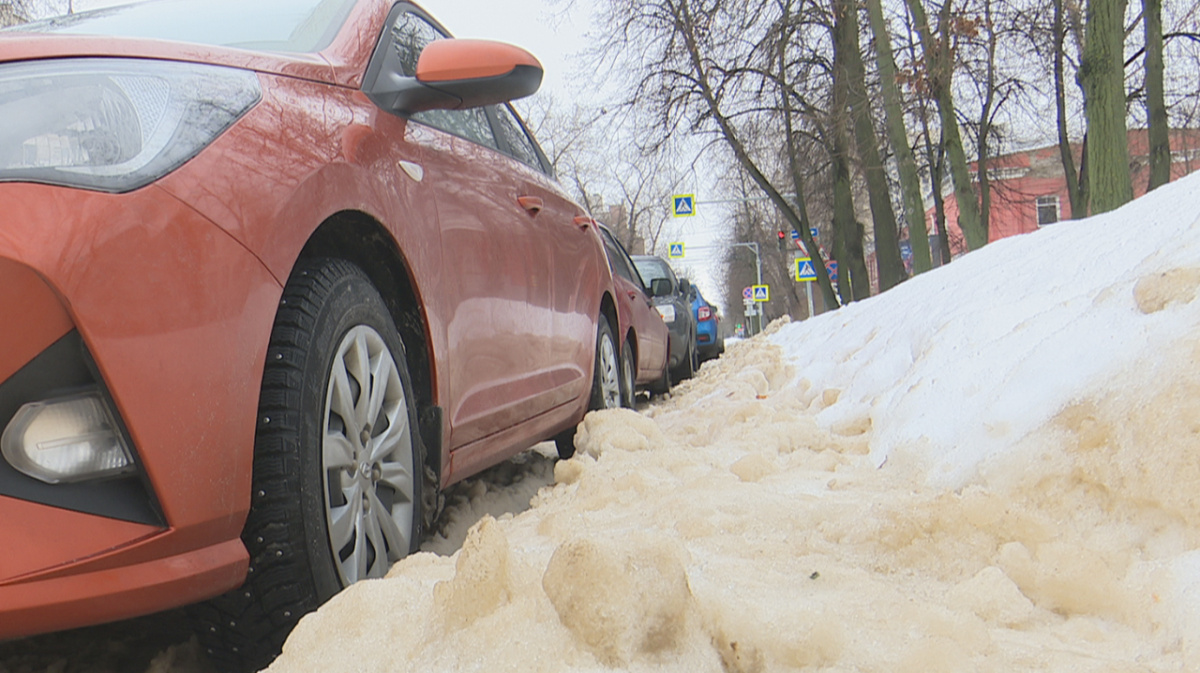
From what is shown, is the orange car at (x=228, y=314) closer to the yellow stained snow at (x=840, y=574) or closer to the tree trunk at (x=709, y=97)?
the yellow stained snow at (x=840, y=574)

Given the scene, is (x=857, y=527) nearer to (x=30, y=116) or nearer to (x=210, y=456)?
(x=210, y=456)

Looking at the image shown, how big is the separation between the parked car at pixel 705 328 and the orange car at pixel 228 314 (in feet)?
42.3

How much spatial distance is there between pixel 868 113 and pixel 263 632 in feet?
47.1

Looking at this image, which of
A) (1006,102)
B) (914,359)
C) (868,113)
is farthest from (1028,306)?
(1006,102)

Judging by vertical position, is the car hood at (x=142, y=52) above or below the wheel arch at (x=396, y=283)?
above

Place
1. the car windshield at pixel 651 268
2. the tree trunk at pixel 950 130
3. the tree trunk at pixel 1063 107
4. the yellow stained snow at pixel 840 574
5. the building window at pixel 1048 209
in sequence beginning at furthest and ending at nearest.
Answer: the building window at pixel 1048 209
the tree trunk at pixel 1063 107
the tree trunk at pixel 950 130
the car windshield at pixel 651 268
the yellow stained snow at pixel 840 574

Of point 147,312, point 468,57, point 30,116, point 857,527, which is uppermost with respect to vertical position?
point 468,57

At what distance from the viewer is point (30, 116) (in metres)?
1.51

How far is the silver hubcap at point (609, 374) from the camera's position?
4.55 meters

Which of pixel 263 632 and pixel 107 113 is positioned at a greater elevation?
pixel 107 113

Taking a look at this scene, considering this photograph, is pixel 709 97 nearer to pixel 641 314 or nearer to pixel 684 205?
pixel 684 205

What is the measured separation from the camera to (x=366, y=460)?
204 centimetres

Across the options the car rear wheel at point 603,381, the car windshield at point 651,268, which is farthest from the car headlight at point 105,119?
the car windshield at point 651,268

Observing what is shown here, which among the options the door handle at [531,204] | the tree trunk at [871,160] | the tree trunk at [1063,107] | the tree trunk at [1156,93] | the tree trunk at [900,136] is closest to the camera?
the door handle at [531,204]
